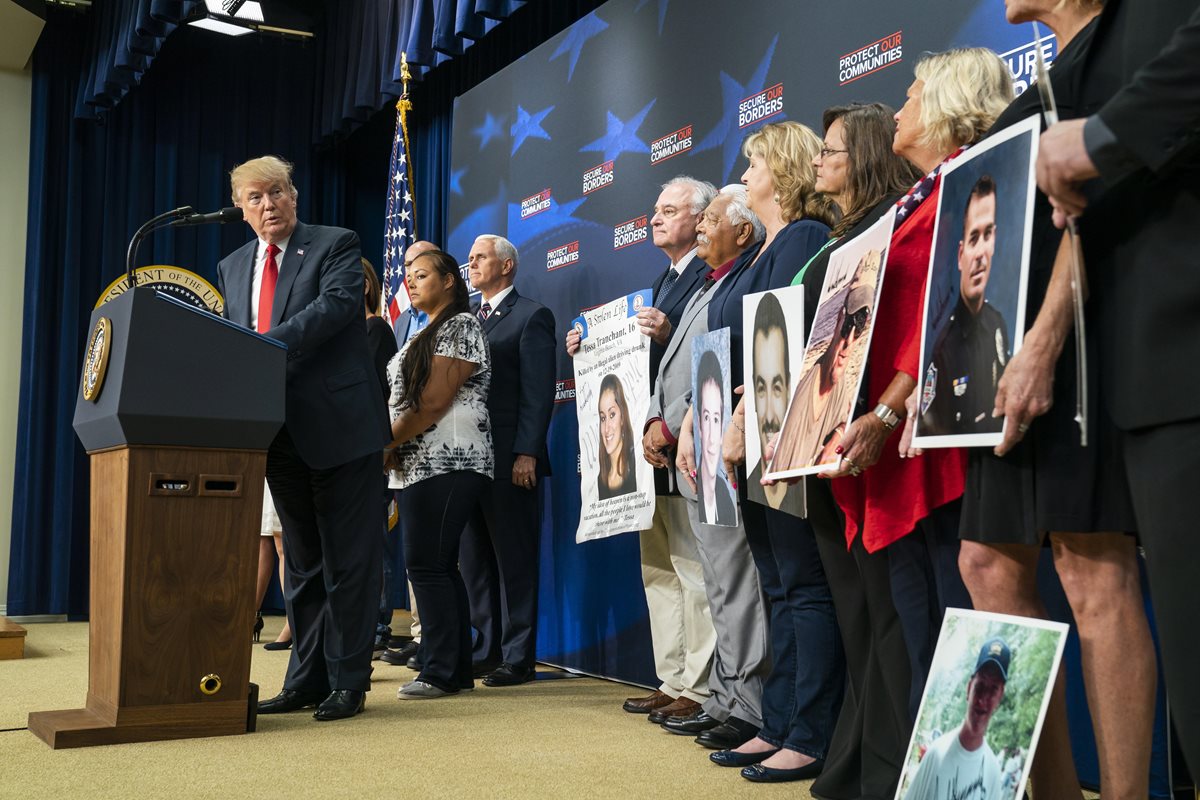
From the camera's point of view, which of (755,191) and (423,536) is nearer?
(755,191)

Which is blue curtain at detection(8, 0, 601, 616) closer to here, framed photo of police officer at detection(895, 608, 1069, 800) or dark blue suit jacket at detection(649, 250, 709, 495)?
dark blue suit jacket at detection(649, 250, 709, 495)

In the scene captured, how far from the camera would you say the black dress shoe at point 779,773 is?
7.85ft

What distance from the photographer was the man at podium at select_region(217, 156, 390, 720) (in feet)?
10.4

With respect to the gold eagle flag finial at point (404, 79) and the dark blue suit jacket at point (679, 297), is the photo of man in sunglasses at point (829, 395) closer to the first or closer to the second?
the dark blue suit jacket at point (679, 297)

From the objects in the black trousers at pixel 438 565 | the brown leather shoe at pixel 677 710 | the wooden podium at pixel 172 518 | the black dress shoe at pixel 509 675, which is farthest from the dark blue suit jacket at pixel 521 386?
the wooden podium at pixel 172 518

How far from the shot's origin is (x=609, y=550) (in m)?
4.43

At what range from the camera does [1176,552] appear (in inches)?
45.3

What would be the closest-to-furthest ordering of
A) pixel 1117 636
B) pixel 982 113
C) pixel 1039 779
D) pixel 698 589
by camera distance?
pixel 1117 636
pixel 1039 779
pixel 982 113
pixel 698 589

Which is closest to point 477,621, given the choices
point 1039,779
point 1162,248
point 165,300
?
point 165,300

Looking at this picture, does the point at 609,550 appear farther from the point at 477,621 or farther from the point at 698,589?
the point at 698,589

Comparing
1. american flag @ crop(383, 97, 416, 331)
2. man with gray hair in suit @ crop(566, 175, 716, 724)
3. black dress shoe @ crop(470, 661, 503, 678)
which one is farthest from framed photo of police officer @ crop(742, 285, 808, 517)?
american flag @ crop(383, 97, 416, 331)

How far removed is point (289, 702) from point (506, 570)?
3.96 ft

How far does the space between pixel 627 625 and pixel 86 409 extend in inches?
82.9

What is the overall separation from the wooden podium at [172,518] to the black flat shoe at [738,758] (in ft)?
4.08
